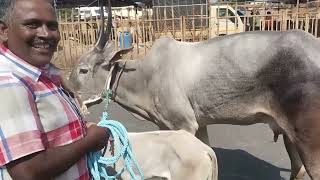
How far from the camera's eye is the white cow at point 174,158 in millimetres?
2322

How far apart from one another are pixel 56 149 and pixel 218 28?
1156cm

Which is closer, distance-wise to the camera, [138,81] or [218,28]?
[138,81]

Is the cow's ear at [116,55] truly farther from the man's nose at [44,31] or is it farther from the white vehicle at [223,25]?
the white vehicle at [223,25]

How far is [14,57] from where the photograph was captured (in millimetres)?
1464

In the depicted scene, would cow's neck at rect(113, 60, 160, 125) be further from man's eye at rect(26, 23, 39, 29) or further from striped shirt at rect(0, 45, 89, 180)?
man's eye at rect(26, 23, 39, 29)

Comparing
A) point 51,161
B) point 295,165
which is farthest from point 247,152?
point 51,161

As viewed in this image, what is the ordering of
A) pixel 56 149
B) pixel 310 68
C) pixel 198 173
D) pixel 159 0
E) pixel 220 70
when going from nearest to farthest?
pixel 56 149, pixel 198 173, pixel 310 68, pixel 220 70, pixel 159 0

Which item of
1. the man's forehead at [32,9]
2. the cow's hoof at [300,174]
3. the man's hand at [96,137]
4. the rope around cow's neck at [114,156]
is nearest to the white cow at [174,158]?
the rope around cow's neck at [114,156]

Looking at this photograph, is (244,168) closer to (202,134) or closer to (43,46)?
(202,134)

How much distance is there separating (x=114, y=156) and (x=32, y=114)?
67 centimetres

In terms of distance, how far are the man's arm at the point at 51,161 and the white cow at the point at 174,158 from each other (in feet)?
2.36

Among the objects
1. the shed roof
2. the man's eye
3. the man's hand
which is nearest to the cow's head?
the man's hand

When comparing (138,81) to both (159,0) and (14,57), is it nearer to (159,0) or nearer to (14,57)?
(14,57)

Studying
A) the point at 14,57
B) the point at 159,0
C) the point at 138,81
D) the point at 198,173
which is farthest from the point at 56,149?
the point at 159,0
